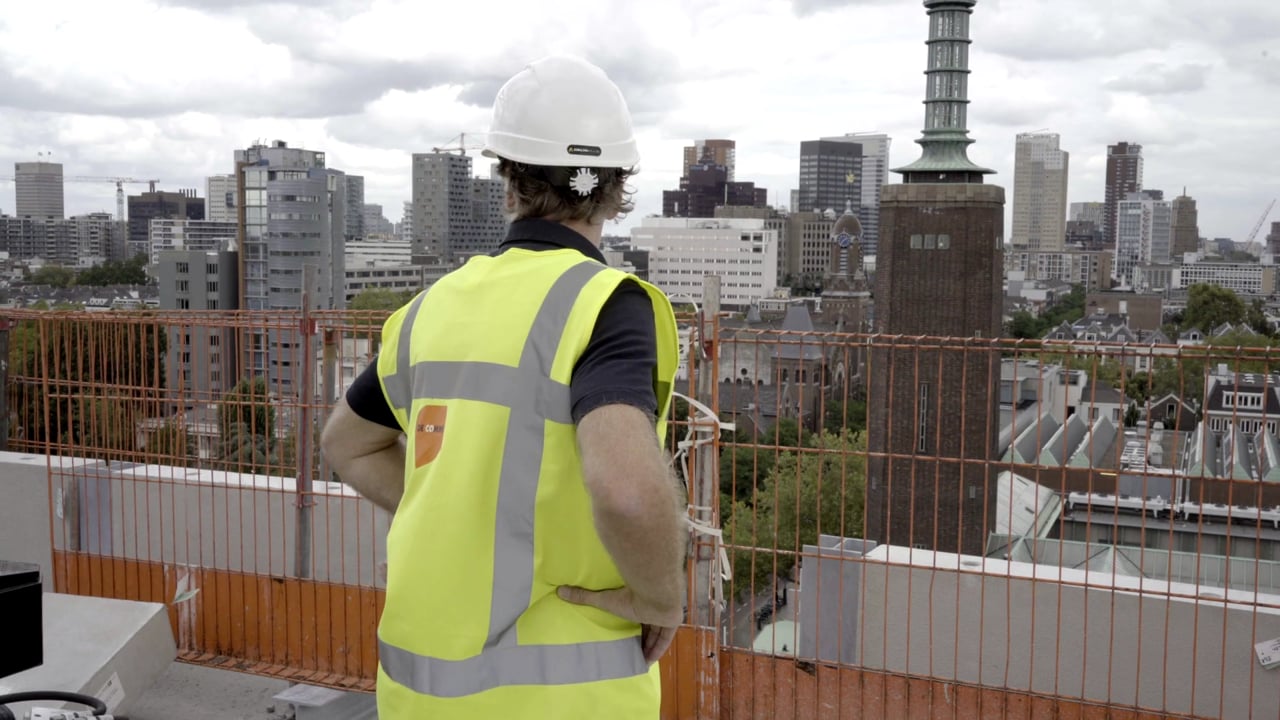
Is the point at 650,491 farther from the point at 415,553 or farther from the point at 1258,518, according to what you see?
the point at 1258,518

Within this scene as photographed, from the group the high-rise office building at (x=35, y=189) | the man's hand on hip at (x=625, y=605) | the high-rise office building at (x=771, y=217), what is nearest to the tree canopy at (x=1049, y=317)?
the high-rise office building at (x=771, y=217)

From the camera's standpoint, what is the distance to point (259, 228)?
3076 inches

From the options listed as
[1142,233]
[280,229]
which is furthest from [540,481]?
[1142,233]

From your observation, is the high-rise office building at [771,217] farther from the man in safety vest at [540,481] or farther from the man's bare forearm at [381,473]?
the man in safety vest at [540,481]

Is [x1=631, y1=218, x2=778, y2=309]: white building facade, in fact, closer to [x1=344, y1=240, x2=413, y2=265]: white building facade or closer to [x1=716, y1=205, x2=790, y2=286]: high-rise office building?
[x1=716, y1=205, x2=790, y2=286]: high-rise office building

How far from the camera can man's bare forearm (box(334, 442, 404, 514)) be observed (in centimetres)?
202

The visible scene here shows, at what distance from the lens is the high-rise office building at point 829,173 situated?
188 m

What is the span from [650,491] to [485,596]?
30 cm

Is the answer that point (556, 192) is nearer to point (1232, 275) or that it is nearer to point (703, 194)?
point (1232, 275)

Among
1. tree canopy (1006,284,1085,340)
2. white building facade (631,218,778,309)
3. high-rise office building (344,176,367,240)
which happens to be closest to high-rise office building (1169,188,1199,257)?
tree canopy (1006,284,1085,340)

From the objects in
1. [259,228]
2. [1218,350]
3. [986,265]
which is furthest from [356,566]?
[259,228]

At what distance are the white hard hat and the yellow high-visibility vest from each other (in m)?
0.16

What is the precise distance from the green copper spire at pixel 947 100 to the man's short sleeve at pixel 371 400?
155ft

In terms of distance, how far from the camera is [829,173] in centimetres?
18875
